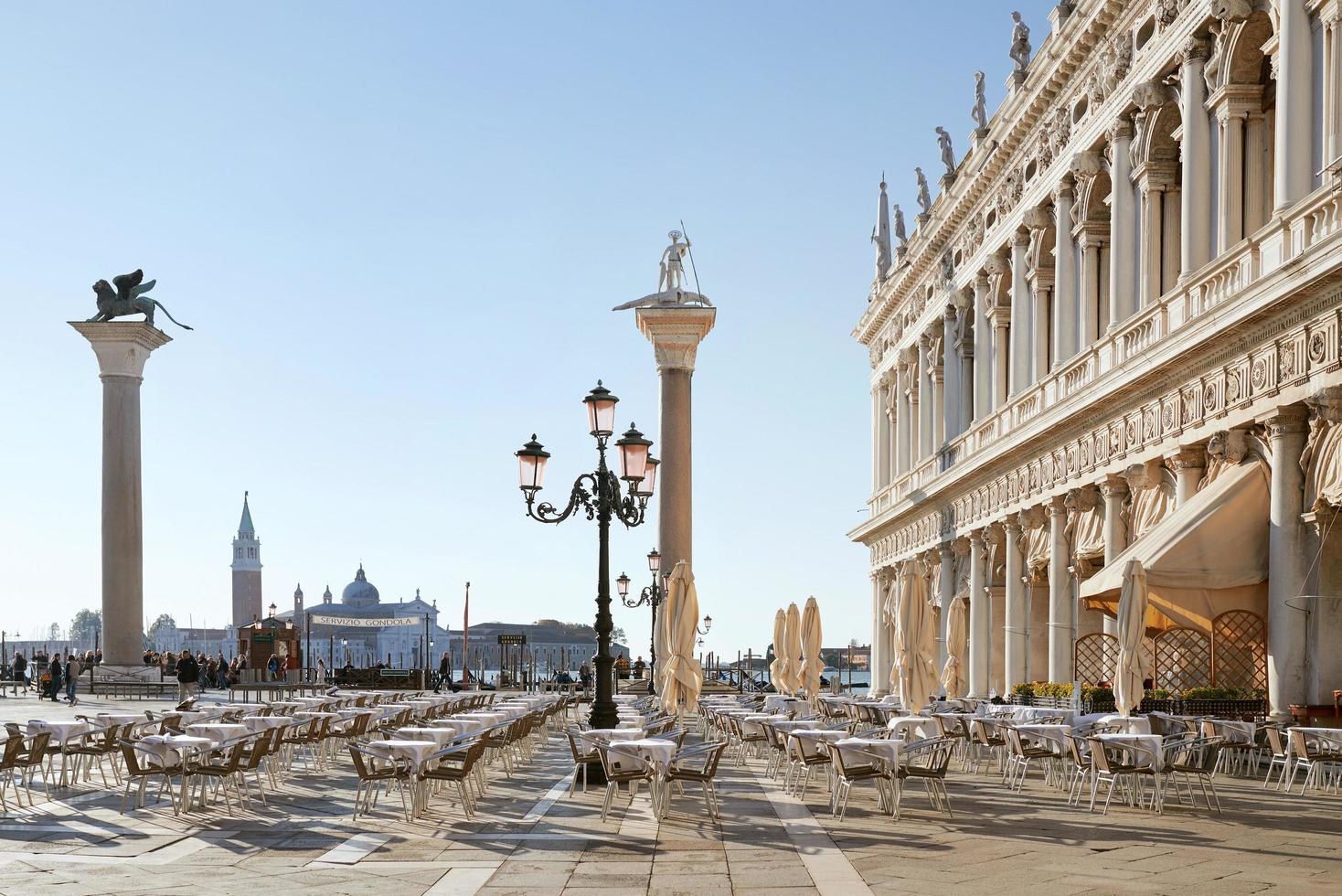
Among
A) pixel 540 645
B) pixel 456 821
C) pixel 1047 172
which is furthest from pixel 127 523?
pixel 540 645

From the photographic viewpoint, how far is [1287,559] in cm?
1805

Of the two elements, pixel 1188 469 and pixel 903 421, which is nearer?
pixel 1188 469

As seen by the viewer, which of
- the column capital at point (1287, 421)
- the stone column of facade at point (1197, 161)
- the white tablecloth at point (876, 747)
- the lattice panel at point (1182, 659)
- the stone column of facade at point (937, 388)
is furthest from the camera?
the stone column of facade at point (937, 388)

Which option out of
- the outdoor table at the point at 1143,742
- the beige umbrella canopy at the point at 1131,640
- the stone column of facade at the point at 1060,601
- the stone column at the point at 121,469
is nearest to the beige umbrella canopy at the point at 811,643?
the stone column of facade at the point at 1060,601

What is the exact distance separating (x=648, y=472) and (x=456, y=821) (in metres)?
6.78

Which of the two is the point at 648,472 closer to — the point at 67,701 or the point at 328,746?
the point at 328,746

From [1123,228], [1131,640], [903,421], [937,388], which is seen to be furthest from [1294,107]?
[903,421]

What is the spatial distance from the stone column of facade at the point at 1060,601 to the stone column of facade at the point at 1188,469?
594 cm

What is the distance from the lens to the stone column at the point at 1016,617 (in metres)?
30.3

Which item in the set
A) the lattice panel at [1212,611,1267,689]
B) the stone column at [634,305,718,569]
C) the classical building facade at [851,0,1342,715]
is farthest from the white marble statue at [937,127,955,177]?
the lattice panel at [1212,611,1267,689]

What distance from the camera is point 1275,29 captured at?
19.2m

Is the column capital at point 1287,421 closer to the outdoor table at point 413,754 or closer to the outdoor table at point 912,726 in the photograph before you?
the outdoor table at point 912,726

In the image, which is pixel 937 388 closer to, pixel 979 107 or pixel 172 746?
pixel 979 107

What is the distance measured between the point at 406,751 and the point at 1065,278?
18481 millimetres
